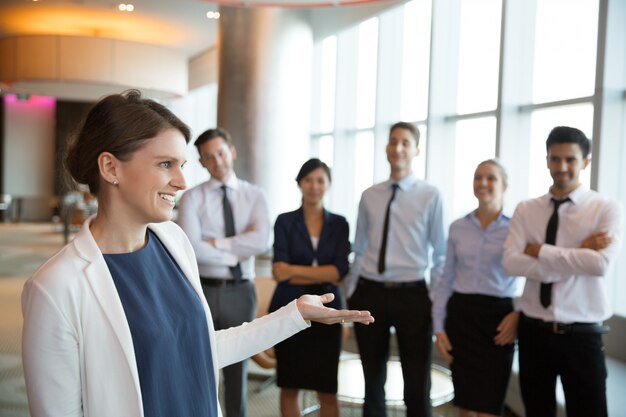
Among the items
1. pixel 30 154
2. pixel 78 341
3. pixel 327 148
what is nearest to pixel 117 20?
pixel 327 148

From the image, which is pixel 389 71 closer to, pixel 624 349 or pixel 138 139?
pixel 624 349

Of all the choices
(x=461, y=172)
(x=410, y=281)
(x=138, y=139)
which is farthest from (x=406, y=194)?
(x=461, y=172)

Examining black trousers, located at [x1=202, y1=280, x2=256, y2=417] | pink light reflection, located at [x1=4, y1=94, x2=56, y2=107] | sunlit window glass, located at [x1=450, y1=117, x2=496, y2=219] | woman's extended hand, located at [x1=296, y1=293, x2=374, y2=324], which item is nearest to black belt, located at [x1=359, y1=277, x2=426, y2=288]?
black trousers, located at [x1=202, y1=280, x2=256, y2=417]

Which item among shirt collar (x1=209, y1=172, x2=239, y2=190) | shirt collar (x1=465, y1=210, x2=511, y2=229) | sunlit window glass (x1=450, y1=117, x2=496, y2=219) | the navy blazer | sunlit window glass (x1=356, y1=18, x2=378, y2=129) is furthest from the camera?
sunlit window glass (x1=356, y1=18, x2=378, y2=129)

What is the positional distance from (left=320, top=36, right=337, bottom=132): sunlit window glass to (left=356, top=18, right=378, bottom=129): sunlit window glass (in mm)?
649

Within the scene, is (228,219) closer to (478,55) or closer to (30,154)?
(478,55)

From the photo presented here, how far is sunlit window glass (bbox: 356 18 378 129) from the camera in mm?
8813

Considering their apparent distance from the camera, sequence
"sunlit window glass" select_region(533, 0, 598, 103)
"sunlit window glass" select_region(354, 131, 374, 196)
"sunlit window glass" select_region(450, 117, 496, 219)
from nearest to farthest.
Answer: "sunlit window glass" select_region(533, 0, 598, 103)
"sunlit window glass" select_region(450, 117, 496, 219)
"sunlit window glass" select_region(354, 131, 374, 196)

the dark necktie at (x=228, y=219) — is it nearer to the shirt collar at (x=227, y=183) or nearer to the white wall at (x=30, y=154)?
the shirt collar at (x=227, y=183)

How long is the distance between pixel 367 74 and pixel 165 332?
26.2 ft

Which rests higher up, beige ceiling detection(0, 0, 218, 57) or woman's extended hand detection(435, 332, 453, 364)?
beige ceiling detection(0, 0, 218, 57)

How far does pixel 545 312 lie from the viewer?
3.12 meters

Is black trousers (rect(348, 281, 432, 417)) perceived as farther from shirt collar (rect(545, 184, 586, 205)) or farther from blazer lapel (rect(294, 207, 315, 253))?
shirt collar (rect(545, 184, 586, 205))

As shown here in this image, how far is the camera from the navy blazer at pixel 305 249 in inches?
151
